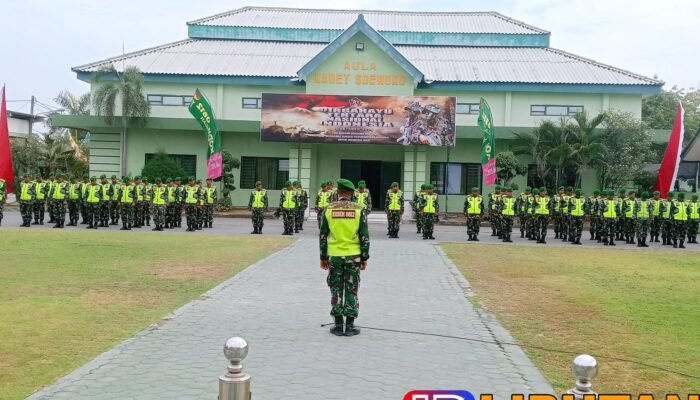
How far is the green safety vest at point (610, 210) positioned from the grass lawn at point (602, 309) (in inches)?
208

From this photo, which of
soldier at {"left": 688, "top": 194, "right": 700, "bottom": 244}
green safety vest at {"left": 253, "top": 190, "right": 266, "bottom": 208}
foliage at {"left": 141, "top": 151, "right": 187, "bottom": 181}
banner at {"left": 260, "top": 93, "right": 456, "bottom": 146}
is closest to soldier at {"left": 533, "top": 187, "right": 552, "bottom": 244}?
soldier at {"left": 688, "top": 194, "right": 700, "bottom": 244}

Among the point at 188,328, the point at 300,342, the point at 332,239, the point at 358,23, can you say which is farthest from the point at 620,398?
the point at 358,23

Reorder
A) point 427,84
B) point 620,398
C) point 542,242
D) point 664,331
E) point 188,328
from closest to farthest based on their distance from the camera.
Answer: point 620,398 < point 188,328 < point 664,331 < point 542,242 < point 427,84

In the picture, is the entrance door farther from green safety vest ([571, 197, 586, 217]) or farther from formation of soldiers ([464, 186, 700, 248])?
green safety vest ([571, 197, 586, 217])

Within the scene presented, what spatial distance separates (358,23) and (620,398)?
90.7 feet

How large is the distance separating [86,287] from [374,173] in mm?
24043

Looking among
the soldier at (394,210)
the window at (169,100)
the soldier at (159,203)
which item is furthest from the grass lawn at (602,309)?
the window at (169,100)

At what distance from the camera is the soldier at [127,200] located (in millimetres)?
23062

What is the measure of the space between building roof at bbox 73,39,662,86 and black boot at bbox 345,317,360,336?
25.9 meters

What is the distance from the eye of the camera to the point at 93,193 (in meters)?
23.2

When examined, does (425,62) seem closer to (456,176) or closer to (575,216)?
(456,176)

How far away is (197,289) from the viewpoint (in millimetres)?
10359

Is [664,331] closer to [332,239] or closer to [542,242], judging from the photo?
[332,239]

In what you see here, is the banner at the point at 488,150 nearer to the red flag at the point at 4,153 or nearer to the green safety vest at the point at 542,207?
the green safety vest at the point at 542,207
